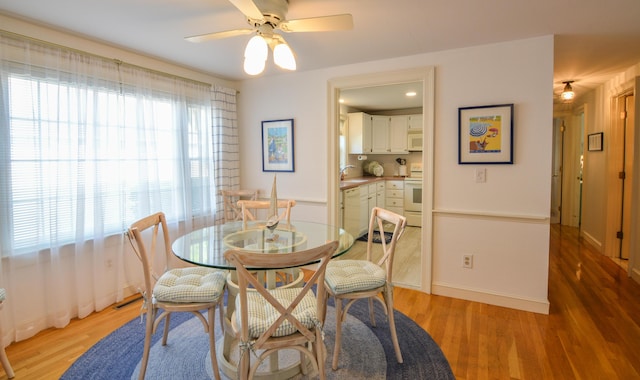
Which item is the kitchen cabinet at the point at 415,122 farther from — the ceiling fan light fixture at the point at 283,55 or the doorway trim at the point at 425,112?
the ceiling fan light fixture at the point at 283,55

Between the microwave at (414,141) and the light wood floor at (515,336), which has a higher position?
the microwave at (414,141)

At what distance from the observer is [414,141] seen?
6.37 meters

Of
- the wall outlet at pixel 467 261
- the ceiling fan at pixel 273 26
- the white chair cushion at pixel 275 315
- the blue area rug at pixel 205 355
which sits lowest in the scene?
the blue area rug at pixel 205 355

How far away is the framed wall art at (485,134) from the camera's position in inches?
113

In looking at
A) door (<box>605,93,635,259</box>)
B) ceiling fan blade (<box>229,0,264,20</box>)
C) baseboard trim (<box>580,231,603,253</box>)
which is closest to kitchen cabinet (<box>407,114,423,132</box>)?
door (<box>605,93,635,259</box>)

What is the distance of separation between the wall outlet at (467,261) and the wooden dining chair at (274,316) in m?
1.91

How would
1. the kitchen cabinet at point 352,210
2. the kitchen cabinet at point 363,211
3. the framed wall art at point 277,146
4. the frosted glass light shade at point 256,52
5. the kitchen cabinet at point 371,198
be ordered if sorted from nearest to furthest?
the frosted glass light shade at point 256,52, the framed wall art at point 277,146, the kitchen cabinet at point 352,210, the kitchen cabinet at point 363,211, the kitchen cabinet at point 371,198

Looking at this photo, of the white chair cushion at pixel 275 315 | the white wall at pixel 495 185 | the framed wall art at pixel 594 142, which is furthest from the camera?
the framed wall art at pixel 594 142

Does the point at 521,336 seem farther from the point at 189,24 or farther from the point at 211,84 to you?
the point at 211,84

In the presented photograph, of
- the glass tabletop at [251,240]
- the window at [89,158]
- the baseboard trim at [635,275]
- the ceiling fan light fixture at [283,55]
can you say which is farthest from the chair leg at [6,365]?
the baseboard trim at [635,275]

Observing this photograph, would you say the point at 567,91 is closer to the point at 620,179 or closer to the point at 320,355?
the point at 620,179

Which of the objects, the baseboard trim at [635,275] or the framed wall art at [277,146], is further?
the framed wall art at [277,146]

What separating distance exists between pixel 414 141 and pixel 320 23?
15.8 feet

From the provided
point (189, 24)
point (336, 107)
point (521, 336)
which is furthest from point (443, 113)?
point (189, 24)
